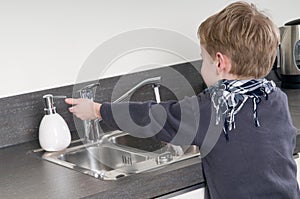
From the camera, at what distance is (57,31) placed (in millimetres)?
2186

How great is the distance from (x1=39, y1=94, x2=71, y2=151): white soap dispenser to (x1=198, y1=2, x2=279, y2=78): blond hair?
648 mm

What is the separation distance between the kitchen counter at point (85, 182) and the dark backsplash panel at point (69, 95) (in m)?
0.27

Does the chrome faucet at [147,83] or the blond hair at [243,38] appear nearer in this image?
the blond hair at [243,38]

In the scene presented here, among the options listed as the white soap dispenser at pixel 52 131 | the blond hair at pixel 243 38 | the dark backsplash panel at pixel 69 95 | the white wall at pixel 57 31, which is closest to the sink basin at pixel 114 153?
the white soap dispenser at pixel 52 131

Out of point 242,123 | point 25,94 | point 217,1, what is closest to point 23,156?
point 25,94

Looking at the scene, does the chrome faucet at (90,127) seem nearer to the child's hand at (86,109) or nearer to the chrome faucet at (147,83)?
the chrome faucet at (147,83)

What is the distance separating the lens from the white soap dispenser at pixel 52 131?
204 centimetres

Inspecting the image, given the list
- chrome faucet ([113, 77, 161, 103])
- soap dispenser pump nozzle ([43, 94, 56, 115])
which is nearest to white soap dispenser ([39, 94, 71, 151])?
soap dispenser pump nozzle ([43, 94, 56, 115])

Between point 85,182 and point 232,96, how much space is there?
0.46 meters

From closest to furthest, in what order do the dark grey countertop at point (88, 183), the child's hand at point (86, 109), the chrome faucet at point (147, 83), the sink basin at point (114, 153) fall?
the dark grey countertop at point (88, 183)
the child's hand at point (86, 109)
the sink basin at point (114, 153)
the chrome faucet at point (147, 83)

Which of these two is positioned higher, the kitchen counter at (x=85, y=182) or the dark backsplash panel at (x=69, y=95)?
the dark backsplash panel at (x=69, y=95)

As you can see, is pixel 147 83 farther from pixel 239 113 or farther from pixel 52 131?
pixel 239 113

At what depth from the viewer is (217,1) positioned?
8.50ft

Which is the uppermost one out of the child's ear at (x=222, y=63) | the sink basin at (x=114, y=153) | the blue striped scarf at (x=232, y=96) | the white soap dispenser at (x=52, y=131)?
the child's ear at (x=222, y=63)
